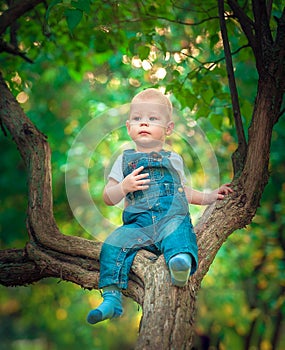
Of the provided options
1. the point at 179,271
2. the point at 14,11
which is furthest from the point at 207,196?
the point at 14,11

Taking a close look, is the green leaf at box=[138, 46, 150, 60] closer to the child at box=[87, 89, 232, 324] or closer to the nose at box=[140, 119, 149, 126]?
the child at box=[87, 89, 232, 324]

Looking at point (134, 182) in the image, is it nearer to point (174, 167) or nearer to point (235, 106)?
point (174, 167)

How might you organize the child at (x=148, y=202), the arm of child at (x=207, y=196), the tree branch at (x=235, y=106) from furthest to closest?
the tree branch at (x=235, y=106)
the arm of child at (x=207, y=196)
the child at (x=148, y=202)

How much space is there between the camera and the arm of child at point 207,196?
2.75 metres

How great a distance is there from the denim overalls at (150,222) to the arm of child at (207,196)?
0.57 feet

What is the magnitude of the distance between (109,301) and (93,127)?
0.95m

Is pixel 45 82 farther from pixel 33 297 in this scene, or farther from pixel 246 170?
pixel 246 170

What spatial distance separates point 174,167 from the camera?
2621mm

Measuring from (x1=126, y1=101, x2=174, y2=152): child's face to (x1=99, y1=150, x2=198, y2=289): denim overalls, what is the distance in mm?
54

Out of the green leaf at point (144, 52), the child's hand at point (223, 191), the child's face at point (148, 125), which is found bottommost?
the child's hand at point (223, 191)

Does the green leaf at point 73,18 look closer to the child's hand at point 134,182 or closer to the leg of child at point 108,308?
the child's hand at point 134,182

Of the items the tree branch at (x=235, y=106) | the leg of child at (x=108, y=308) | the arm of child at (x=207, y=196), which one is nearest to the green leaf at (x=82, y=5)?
the tree branch at (x=235, y=106)

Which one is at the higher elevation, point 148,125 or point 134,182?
point 148,125

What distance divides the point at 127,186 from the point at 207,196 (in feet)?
1.91
